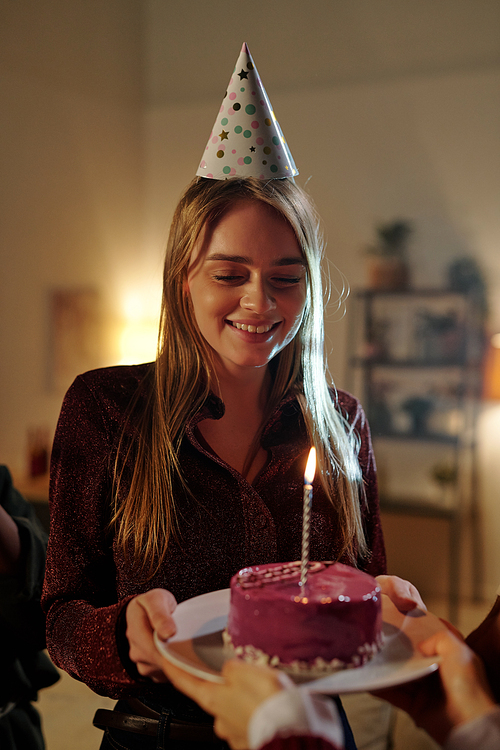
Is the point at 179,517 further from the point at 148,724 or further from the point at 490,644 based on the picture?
the point at 490,644

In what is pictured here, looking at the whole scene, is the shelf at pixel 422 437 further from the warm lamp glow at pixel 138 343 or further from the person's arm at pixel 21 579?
the person's arm at pixel 21 579

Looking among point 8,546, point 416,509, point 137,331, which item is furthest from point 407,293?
point 8,546

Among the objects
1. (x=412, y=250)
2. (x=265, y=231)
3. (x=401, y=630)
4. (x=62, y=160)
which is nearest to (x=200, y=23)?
(x=62, y=160)

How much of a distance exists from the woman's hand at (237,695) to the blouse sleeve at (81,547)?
26 cm

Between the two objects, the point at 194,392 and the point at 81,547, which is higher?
the point at 194,392

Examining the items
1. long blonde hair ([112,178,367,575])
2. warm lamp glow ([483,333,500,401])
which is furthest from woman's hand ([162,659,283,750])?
warm lamp glow ([483,333,500,401])

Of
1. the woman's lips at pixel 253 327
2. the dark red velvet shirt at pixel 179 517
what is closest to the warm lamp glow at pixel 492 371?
the dark red velvet shirt at pixel 179 517

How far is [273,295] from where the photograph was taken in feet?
2.95

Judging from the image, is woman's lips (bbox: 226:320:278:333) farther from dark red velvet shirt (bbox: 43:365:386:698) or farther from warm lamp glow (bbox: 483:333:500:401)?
warm lamp glow (bbox: 483:333:500:401)

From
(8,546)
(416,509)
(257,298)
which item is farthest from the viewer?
(416,509)

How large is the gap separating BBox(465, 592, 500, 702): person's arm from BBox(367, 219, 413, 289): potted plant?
331cm

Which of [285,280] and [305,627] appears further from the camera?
[285,280]

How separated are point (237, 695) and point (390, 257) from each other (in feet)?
12.0

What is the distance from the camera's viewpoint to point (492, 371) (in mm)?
3744
